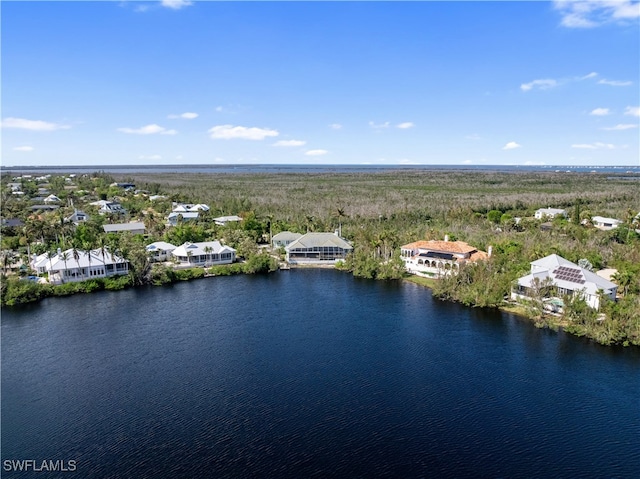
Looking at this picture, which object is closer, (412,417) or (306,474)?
(306,474)

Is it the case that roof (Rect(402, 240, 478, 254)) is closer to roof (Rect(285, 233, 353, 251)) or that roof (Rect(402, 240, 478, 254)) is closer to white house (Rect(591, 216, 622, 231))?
roof (Rect(285, 233, 353, 251))

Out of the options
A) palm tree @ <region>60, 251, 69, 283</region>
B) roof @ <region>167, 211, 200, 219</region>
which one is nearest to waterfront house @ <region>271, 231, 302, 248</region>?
roof @ <region>167, 211, 200, 219</region>

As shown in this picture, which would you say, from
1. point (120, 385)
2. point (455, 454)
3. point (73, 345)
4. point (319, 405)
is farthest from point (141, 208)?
point (455, 454)

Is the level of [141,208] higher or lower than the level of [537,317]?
higher

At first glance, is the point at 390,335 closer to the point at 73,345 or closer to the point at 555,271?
the point at 555,271

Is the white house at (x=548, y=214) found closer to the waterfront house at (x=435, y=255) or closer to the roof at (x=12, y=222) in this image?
the waterfront house at (x=435, y=255)

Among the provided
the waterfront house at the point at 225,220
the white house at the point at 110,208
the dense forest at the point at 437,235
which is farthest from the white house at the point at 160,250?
the white house at the point at 110,208
